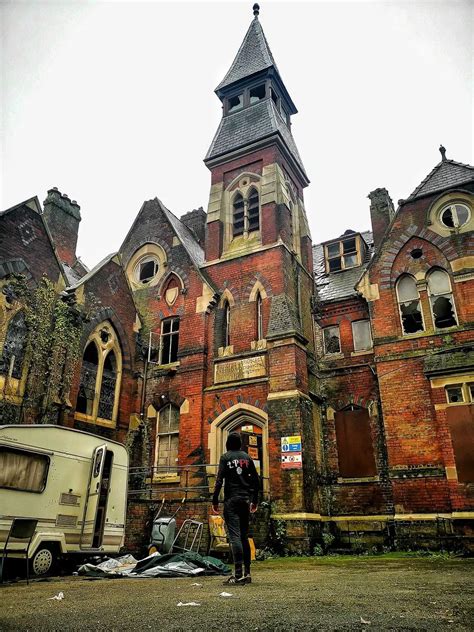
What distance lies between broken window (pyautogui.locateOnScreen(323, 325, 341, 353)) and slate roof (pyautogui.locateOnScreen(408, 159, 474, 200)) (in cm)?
570

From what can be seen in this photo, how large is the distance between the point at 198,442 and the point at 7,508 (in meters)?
8.17

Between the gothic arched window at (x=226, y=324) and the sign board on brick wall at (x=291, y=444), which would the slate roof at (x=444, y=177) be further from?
the sign board on brick wall at (x=291, y=444)

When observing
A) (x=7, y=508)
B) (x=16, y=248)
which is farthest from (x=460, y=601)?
(x=16, y=248)

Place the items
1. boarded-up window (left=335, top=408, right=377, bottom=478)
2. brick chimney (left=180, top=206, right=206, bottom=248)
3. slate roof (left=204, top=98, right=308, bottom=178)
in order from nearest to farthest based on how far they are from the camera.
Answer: boarded-up window (left=335, top=408, right=377, bottom=478) → slate roof (left=204, top=98, right=308, bottom=178) → brick chimney (left=180, top=206, right=206, bottom=248)

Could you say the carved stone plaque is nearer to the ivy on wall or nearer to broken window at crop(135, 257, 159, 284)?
the ivy on wall

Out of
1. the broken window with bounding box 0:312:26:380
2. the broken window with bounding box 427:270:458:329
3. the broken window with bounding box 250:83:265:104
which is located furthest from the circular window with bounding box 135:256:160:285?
the broken window with bounding box 427:270:458:329

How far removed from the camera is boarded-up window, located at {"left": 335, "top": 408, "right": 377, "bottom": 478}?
54.1ft

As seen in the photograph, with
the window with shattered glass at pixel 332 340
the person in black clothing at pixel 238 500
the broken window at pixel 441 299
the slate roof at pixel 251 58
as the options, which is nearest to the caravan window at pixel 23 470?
the person in black clothing at pixel 238 500

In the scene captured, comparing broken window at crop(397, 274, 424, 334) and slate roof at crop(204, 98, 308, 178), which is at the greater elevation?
slate roof at crop(204, 98, 308, 178)

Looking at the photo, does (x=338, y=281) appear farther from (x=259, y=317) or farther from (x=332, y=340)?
(x=259, y=317)

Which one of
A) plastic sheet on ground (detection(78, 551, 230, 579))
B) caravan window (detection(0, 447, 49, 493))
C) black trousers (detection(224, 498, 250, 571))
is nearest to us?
black trousers (detection(224, 498, 250, 571))

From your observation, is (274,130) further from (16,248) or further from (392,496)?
(392,496)

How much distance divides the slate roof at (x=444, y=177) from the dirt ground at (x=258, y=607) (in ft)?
46.9

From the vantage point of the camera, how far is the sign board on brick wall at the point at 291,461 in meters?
14.6
